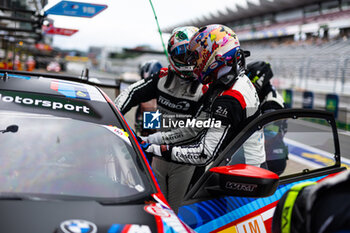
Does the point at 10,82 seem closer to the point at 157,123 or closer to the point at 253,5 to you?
the point at 157,123

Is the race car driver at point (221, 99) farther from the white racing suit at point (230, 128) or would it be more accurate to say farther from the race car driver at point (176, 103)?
the race car driver at point (176, 103)

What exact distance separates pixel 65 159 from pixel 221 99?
37.9 inches

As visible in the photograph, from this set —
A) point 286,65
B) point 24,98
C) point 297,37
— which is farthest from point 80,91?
point 297,37

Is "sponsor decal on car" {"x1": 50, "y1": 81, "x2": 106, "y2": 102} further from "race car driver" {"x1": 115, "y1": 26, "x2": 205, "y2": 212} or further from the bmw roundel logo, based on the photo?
the bmw roundel logo

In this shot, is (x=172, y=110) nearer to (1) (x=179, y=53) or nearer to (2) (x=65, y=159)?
(1) (x=179, y=53)

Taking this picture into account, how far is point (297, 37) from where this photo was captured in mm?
45562

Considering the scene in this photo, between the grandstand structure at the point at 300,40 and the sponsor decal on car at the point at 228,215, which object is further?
the grandstand structure at the point at 300,40

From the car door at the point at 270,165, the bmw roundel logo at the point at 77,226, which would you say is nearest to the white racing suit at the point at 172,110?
the car door at the point at 270,165

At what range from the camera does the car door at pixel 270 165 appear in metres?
2.18

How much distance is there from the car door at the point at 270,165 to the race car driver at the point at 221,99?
0.35 feet

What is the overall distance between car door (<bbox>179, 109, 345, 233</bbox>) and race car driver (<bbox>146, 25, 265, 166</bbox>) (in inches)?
4.2

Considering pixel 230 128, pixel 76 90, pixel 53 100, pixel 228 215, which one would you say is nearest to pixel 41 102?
pixel 53 100

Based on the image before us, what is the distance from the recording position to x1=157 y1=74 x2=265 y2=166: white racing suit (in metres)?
2.39

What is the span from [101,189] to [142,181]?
21 centimetres
